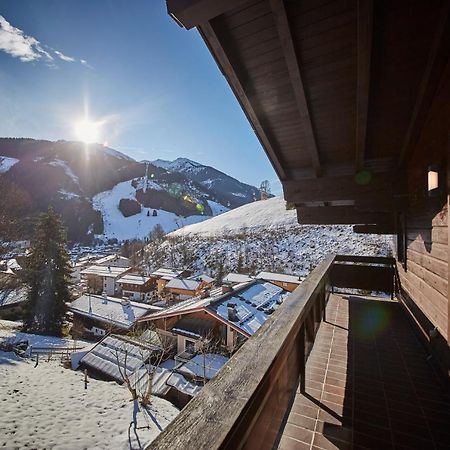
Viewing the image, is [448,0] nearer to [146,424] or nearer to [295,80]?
[295,80]

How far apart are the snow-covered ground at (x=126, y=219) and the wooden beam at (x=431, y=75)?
7472 cm

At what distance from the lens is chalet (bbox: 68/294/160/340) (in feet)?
60.0

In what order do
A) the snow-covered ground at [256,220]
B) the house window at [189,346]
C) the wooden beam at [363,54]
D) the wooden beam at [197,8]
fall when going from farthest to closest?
the snow-covered ground at [256,220], the house window at [189,346], the wooden beam at [363,54], the wooden beam at [197,8]

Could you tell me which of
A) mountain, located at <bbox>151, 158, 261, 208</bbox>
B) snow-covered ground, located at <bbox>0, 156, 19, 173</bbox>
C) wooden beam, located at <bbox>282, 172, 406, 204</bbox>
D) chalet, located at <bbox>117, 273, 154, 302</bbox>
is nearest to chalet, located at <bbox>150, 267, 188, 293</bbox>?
chalet, located at <bbox>117, 273, 154, 302</bbox>

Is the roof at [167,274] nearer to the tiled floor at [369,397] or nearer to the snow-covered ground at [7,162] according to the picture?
the tiled floor at [369,397]

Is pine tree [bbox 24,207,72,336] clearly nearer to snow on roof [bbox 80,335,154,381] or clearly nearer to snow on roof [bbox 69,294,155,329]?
snow on roof [bbox 69,294,155,329]

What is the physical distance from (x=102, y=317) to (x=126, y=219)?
70.8 meters

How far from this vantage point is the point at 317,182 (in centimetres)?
429

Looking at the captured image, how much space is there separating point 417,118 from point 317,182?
1586 millimetres

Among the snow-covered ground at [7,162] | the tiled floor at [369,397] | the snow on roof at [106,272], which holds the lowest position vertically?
the snow on roof at [106,272]

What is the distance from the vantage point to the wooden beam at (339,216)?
547 cm

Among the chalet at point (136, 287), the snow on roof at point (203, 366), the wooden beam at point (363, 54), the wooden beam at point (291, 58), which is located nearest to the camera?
the wooden beam at point (363, 54)

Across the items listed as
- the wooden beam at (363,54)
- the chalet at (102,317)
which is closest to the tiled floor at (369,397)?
the wooden beam at (363,54)

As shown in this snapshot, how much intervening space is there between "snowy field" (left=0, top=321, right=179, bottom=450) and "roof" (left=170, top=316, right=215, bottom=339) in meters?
3.68
